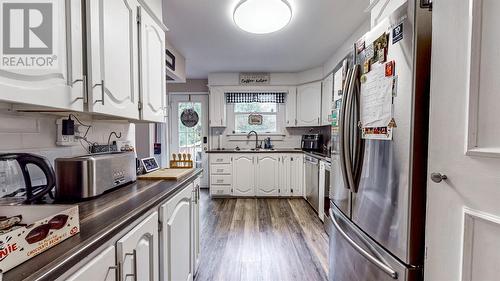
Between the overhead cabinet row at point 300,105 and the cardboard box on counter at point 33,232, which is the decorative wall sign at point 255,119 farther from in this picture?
the cardboard box on counter at point 33,232

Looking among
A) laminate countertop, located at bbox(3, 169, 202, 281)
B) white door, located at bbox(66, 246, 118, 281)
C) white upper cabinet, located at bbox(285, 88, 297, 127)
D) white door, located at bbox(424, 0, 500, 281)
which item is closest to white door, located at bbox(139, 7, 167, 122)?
laminate countertop, located at bbox(3, 169, 202, 281)

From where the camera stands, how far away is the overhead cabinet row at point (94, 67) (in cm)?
76

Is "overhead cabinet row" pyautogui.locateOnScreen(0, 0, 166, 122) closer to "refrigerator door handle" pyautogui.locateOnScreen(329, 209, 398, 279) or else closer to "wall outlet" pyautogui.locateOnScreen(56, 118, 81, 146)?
"wall outlet" pyautogui.locateOnScreen(56, 118, 81, 146)

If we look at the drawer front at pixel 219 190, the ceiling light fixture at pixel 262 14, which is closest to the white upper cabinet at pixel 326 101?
the ceiling light fixture at pixel 262 14

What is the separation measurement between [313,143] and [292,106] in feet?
2.66

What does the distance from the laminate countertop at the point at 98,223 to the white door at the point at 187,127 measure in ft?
11.2

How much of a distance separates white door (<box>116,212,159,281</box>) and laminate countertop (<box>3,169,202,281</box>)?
55 millimetres

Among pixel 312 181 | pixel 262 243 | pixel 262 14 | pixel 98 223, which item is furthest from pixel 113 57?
pixel 312 181

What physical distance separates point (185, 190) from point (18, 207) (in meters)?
0.86

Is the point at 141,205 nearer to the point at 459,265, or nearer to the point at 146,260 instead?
the point at 146,260

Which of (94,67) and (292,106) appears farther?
(292,106)

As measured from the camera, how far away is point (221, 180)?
411 cm

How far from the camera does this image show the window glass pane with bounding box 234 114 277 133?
4695mm

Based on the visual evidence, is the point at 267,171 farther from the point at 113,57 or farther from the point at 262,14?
the point at 113,57
